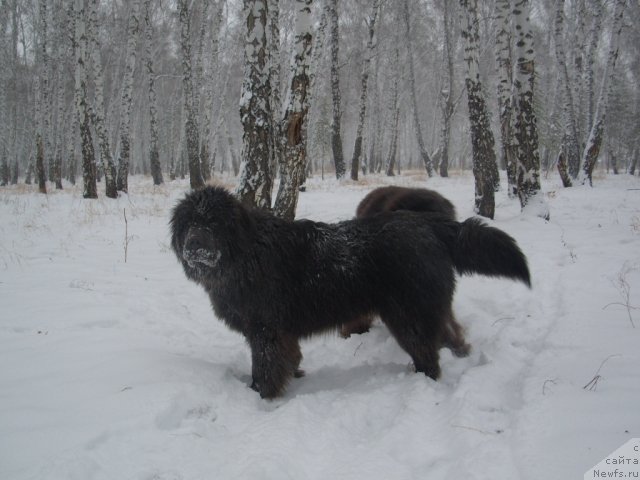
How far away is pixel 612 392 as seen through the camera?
239 centimetres

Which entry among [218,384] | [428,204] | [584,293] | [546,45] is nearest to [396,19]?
[546,45]

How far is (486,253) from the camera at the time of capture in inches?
126

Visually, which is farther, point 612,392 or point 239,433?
point 239,433

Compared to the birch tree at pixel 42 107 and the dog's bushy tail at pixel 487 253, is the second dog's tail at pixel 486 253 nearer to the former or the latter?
the dog's bushy tail at pixel 487 253

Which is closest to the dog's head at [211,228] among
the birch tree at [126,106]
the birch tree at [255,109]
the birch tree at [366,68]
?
the birch tree at [255,109]

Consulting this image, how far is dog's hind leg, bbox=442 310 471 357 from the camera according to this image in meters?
3.60

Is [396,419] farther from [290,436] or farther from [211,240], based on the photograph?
[211,240]

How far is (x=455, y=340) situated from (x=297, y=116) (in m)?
4.22

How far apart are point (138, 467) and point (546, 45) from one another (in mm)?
28725

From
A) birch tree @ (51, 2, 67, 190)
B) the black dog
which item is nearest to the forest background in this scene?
birch tree @ (51, 2, 67, 190)

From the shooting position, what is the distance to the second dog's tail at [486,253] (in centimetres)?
313

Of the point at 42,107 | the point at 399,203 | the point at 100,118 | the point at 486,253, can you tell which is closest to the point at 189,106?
the point at 100,118

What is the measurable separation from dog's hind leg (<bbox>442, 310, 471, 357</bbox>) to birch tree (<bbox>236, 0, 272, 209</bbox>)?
11.9 feet

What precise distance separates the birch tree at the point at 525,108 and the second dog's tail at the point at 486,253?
16.7ft
